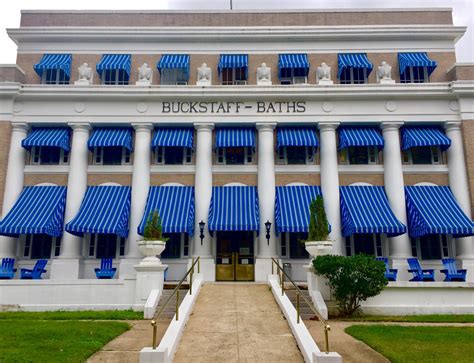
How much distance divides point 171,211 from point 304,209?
21.8ft

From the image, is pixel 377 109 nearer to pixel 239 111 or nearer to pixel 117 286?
pixel 239 111

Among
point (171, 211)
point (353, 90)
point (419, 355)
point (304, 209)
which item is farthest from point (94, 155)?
point (419, 355)

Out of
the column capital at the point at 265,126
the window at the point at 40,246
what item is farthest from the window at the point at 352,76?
Result: the window at the point at 40,246

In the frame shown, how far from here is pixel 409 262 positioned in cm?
1992

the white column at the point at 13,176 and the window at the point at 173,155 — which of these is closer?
the white column at the point at 13,176

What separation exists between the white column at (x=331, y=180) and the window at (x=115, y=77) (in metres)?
11.6

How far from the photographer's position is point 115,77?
24156mm

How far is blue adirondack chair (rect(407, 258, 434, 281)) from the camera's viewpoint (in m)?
17.6

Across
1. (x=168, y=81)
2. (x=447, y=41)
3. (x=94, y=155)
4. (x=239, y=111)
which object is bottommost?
(x=94, y=155)

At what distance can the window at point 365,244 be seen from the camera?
70.2ft

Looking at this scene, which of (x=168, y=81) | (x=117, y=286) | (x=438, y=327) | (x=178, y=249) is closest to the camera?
(x=438, y=327)

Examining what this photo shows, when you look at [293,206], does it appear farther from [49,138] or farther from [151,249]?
[49,138]

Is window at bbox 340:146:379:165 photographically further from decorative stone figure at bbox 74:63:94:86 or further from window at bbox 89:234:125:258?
decorative stone figure at bbox 74:63:94:86

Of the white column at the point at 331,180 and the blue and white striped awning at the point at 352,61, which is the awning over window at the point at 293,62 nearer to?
the blue and white striped awning at the point at 352,61
